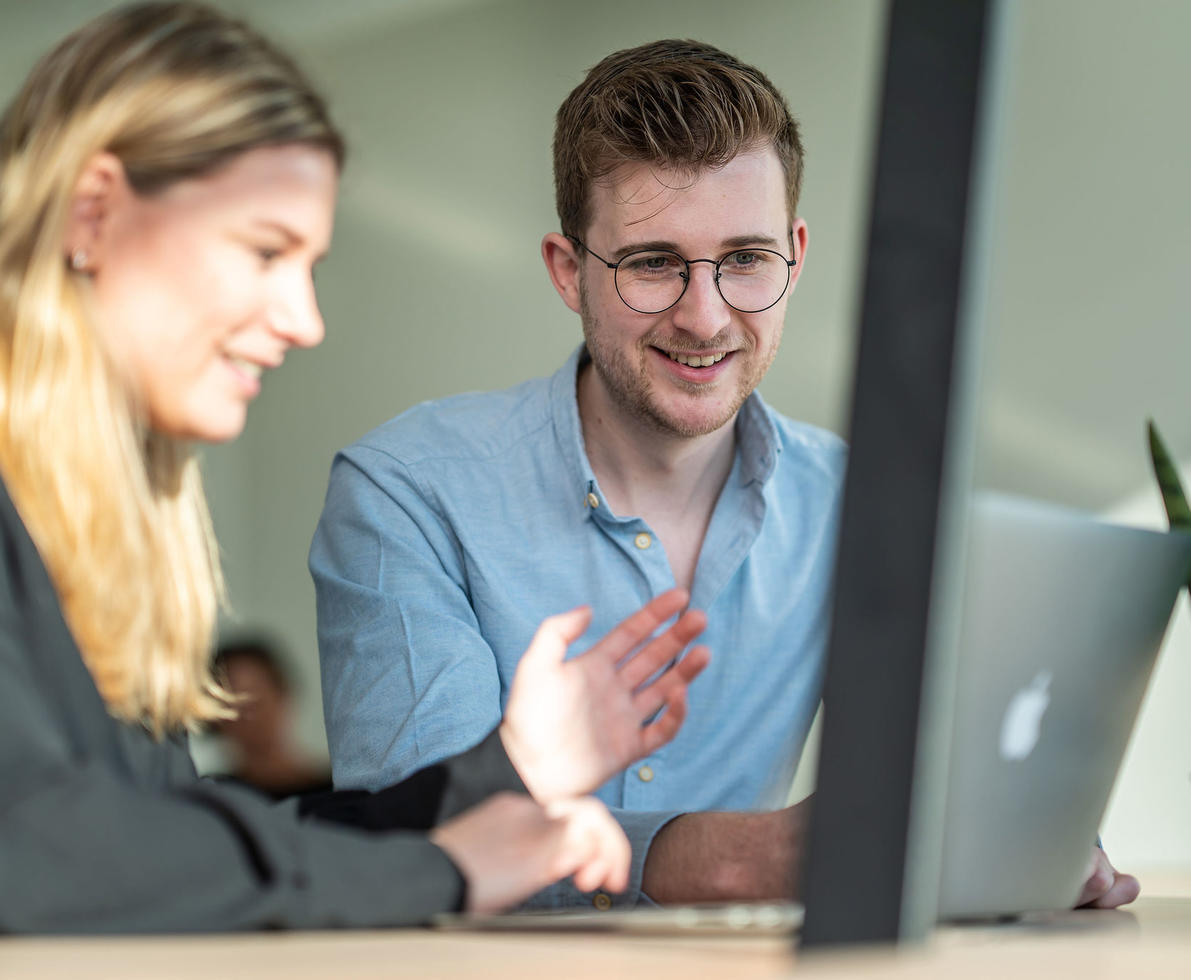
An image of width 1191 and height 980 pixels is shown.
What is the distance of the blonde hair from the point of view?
76cm

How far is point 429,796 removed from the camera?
897 mm

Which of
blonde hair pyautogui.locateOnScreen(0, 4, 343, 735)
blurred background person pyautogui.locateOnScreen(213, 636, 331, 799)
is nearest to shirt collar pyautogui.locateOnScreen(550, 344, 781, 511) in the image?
blonde hair pyautogui.locateOnScreen(0, 4, 343, 735)

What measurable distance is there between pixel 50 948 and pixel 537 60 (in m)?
4.06

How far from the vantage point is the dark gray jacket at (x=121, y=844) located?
1.90ft

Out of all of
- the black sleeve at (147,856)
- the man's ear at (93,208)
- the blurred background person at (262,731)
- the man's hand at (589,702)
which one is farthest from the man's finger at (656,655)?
the blurred background person at (262,731)

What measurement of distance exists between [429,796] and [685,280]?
0.81 m

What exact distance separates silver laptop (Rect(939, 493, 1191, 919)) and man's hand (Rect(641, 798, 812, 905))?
0.25 m

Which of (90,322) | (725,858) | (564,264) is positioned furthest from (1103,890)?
(564,264)

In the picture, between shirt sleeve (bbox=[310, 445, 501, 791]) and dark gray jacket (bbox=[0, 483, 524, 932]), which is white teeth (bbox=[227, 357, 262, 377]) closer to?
dark gray jacket (bbox=[0, 483, 524, 932])

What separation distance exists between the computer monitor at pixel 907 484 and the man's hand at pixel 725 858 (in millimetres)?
606

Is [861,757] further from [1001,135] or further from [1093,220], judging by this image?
[1093,220]

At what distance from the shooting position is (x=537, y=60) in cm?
422

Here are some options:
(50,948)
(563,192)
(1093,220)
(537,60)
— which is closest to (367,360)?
(537,60)

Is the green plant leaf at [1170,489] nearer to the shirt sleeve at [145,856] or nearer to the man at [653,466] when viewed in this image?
the man at [653,466]
